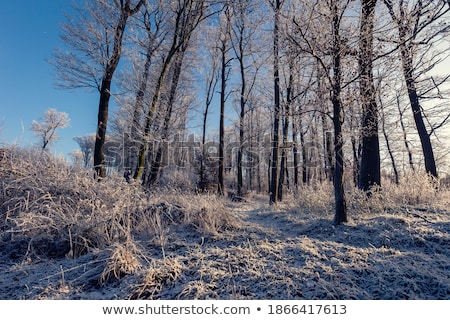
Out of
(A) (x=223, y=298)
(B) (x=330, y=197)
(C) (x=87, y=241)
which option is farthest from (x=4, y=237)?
(B) (x=330, y=197)

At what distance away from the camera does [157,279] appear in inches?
103

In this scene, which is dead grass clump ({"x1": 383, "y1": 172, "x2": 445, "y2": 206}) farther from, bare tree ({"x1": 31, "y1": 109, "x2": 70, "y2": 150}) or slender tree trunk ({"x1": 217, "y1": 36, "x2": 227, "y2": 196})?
bare tree ({"x1": 31, "y1": 109, "x2": 70, "y2": 150})

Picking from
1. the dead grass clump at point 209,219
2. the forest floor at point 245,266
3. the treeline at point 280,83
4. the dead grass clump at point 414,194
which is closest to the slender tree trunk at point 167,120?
the treeline at point 280,83

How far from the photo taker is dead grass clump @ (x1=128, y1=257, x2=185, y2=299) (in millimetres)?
2430

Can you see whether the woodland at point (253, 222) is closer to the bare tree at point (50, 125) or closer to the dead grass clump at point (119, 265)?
the dead grass clump at point (119, 265)

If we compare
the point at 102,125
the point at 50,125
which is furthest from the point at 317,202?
the point at 50,125

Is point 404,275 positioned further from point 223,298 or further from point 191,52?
point 191,52

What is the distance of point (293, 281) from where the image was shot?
255 cm

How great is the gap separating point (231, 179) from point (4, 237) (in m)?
19.4

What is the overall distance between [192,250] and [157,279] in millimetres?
832

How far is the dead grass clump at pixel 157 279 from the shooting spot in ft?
7.97

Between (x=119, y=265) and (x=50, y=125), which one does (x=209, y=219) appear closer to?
(x=119, y=265)

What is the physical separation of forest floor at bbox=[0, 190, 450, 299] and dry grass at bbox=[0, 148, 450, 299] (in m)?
0.01

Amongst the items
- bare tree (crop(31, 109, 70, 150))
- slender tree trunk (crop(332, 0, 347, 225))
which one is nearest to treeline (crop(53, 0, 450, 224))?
slender tree trunk (crop(332, 0, 347, 225))
